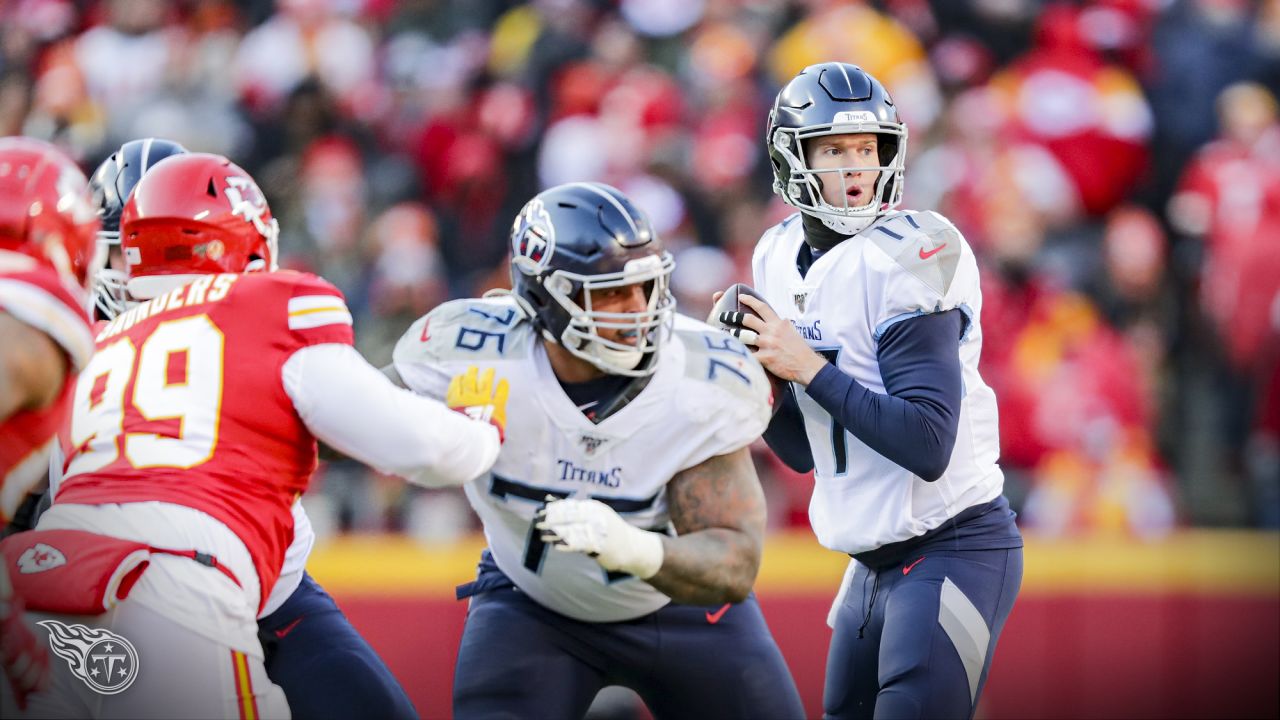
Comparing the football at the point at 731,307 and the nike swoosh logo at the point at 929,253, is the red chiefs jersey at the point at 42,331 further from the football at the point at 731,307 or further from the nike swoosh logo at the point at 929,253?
the nike swoosh logo at the point at 929,253

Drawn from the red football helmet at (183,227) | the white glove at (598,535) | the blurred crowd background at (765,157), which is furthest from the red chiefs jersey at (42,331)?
the blurred crowd background at (765,157)

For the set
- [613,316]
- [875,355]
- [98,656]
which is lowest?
[98,656]

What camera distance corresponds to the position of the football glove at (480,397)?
3.80 metres

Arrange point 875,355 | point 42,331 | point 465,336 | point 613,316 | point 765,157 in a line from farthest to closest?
1. point 765,157
2. point 875,355
3. point 465,336
4. point 613,316
5. point 42,331

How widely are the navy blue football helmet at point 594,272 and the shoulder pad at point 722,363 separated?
0.11 meters

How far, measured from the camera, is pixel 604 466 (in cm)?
391

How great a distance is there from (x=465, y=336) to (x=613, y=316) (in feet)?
1.43

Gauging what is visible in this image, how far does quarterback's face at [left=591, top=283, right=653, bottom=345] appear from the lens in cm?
387

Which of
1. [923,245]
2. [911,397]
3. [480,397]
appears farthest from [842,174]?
[480,397]

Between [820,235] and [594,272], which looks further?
[820,235]

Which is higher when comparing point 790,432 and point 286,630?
point 790,432

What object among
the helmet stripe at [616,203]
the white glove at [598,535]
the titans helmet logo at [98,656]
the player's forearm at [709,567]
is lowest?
the titans helmet logo at [98,656]

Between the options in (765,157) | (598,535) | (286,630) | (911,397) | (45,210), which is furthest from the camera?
(765,157)

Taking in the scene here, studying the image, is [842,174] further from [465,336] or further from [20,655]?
[20,655]
